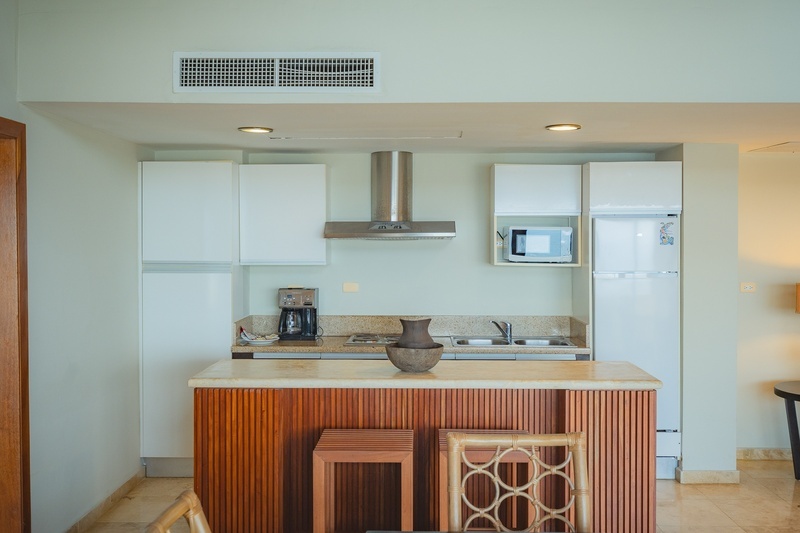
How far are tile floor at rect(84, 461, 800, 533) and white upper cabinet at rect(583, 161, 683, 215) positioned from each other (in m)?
1.86

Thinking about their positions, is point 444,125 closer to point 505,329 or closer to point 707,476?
point 505,329

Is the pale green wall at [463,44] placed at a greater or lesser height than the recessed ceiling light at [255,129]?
greater

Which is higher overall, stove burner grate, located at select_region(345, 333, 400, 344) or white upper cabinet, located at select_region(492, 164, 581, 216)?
white upper cabinet, located at select_region(492, 164, 581, 216)

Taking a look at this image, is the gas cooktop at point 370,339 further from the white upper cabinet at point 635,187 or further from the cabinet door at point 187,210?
the white upper cabinet at point 635,187

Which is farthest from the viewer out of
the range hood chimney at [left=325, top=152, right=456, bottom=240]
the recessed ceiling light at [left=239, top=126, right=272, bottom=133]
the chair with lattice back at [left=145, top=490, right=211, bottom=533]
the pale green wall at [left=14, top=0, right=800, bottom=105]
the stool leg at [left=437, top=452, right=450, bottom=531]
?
the range hood chimney at [left=325, top=152, right=456, bottom=240]

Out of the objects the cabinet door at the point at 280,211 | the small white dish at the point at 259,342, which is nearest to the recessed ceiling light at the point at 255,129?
the cabinet door at the point at 280,211

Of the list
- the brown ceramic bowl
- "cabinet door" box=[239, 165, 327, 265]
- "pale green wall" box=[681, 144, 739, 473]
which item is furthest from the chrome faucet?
the brown ceramic bowl

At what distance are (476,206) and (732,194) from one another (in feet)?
5.77

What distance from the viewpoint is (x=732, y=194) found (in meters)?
4.46

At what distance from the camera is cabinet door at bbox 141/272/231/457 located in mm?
4578

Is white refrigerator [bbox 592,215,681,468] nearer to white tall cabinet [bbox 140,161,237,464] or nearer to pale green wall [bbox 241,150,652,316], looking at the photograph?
pale green wall [bbox 241,150,652,316]

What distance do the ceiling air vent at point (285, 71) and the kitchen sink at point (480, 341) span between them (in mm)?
2283

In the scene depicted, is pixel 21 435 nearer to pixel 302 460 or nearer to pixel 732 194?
pixel 302 460

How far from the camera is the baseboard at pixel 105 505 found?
3697 mm
